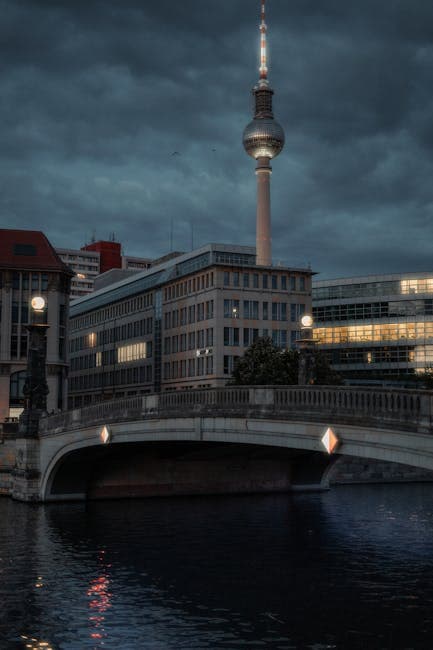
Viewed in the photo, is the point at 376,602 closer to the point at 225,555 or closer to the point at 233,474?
the point at 225,555

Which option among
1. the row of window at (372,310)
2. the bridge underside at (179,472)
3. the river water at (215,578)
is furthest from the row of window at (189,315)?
the river water at (215,578)

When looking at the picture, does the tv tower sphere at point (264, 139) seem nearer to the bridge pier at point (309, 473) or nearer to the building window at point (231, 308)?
the building window at point (231, 308)

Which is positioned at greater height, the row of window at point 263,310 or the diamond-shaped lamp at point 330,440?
the row of window at point 263,310

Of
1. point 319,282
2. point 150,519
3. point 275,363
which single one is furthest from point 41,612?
point 319,282

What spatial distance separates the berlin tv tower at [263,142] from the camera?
151375 mm

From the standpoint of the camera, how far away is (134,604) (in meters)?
31.2

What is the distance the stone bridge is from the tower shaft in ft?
235

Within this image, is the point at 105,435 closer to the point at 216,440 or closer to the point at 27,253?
the point at 216,440

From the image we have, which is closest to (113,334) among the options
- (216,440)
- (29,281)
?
(29,281)

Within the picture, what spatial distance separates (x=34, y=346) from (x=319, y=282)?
76.7m

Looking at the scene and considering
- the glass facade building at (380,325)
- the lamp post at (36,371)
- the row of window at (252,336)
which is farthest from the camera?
the glass facade building at (380,325)

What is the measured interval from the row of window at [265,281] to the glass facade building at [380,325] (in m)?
8.84

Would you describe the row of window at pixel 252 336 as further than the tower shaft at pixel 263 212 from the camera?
No

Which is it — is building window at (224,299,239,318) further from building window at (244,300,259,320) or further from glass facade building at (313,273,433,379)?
glass facade building at (313,273,433,379)
